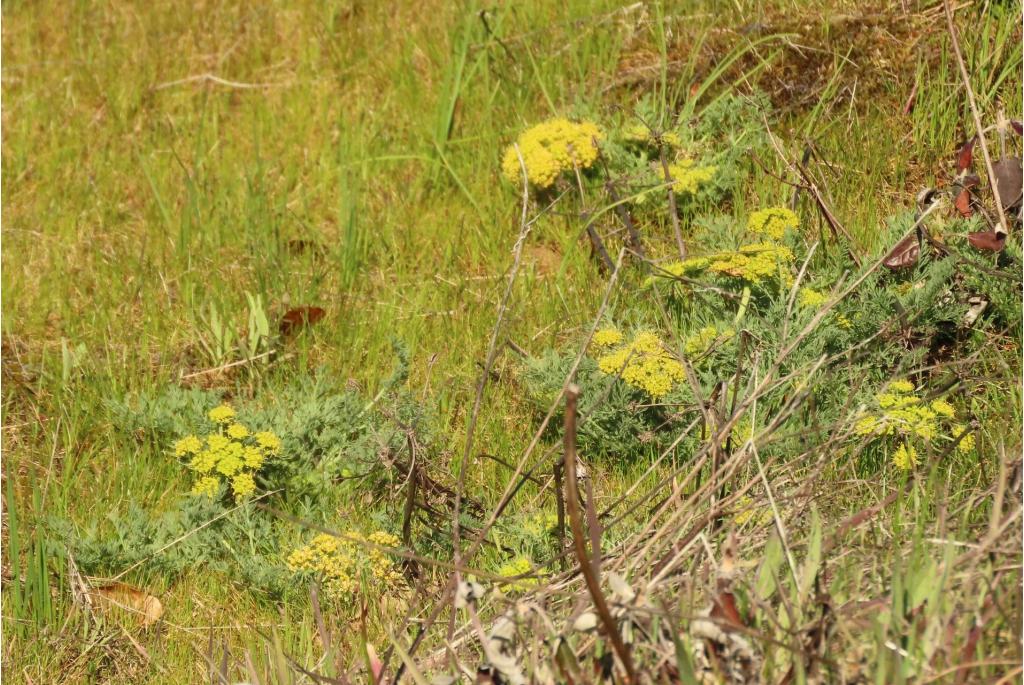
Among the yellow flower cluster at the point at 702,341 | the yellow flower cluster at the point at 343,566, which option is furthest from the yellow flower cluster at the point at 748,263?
the yellow flower cluster at the point at 343,566

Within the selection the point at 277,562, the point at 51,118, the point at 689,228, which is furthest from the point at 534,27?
the point at 277,562

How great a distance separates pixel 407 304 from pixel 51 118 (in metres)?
1.82

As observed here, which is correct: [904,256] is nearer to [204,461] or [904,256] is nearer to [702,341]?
[702,341]

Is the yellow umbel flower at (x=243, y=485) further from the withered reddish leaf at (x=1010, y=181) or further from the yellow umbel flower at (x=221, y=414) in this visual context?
the withered reddish leaf at (x=1010, y=181)

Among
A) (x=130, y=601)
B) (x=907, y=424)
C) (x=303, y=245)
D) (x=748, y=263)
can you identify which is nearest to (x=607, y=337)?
(x=748, y=263)

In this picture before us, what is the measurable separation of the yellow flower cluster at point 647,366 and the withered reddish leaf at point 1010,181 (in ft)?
3.31

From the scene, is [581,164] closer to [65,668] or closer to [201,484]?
[201,484]

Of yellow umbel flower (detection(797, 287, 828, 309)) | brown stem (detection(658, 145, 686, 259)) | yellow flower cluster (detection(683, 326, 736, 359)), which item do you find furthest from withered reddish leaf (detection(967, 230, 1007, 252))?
brown stem (detection(658, 145, 686, 259))

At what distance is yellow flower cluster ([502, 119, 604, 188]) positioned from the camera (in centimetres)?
357

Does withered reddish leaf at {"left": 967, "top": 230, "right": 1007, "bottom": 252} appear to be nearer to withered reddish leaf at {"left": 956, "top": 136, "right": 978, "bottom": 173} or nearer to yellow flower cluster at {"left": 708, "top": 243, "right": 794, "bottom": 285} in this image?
withered reddish leaf at {"left": 956, "top": 136, "right": 978, "bottom": 173}

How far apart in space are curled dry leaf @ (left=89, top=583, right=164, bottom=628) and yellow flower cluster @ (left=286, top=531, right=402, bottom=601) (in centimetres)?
34

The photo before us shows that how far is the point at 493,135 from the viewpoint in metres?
3.93

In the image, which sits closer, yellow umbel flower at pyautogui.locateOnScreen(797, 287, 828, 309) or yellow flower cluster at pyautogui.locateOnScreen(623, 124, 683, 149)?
yellow umbel flower at pyautogui.locateOnScreen(797, 287, 828, 309)

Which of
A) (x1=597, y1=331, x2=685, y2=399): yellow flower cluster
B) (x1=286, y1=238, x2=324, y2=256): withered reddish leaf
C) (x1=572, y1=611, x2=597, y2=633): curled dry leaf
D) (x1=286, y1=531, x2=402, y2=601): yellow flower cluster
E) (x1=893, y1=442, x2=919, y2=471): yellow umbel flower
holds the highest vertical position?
(x1=572, y1=611, x2=597, y2=633): curled dry leaf
